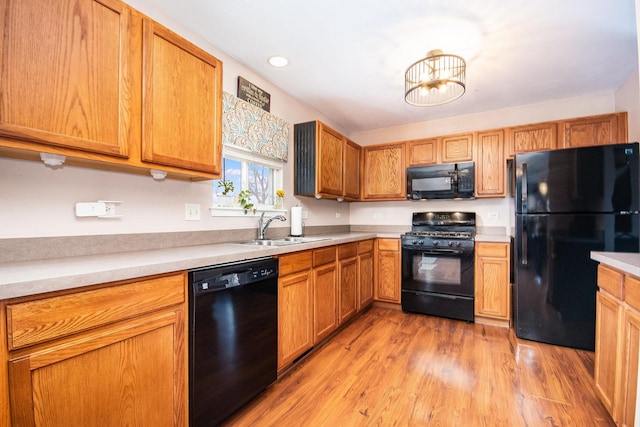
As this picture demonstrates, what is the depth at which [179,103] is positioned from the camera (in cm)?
159

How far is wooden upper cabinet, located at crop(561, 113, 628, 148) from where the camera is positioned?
8.91ft

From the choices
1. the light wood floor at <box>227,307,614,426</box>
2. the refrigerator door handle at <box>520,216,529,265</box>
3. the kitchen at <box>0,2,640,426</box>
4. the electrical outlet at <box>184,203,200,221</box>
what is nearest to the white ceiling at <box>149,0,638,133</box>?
the kitchen at <box>0,2,640,426</box>

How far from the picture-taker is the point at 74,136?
3.86ft

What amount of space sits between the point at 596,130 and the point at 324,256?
2961 mm

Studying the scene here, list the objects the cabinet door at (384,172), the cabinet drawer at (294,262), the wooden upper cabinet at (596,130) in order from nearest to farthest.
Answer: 1. the cabinet drawer at (294,262)
2. the wooden upper cabinet at (596,130)
3. the cabinet door at (384,172)

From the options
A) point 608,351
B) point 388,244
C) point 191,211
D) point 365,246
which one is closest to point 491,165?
point 388,244

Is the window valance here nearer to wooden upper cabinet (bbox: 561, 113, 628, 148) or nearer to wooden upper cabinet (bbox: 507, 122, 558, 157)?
wooden upper cabinet (bbox: 507, 122, 558, 157)

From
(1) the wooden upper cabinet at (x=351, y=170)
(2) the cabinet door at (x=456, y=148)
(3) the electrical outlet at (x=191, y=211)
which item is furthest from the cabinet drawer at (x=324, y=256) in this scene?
(2) the cabinet door at (x=456, y=148)

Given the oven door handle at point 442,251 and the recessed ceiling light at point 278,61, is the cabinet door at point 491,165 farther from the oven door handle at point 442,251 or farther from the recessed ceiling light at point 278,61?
the recessed ceiling light at point 278,61

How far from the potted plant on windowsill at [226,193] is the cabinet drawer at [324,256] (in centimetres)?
82

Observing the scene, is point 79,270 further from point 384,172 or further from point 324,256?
point 384,172

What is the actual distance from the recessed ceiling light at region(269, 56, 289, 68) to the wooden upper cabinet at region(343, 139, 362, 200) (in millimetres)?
1255

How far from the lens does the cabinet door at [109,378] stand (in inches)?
35.9

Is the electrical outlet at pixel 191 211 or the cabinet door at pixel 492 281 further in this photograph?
the cabinet door at pixel 492 281
